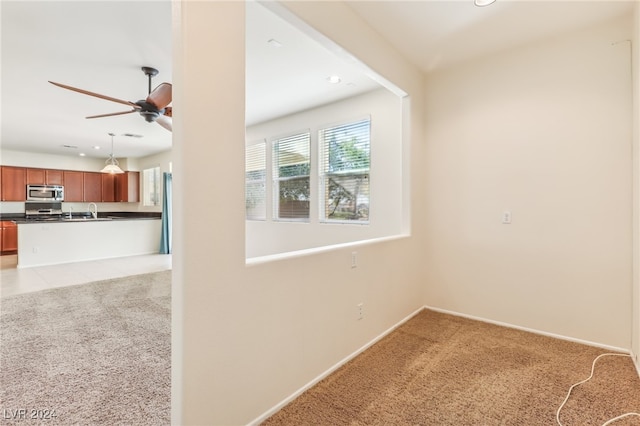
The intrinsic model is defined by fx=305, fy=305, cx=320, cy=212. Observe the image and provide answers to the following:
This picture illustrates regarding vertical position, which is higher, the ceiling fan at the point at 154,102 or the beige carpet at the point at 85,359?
the ceiling fan at the point at 154,102

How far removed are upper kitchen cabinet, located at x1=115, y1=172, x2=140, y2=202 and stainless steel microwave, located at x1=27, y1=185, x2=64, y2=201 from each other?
133cm

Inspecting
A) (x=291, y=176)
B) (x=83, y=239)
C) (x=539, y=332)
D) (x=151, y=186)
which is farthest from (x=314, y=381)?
(x=151, y=186)

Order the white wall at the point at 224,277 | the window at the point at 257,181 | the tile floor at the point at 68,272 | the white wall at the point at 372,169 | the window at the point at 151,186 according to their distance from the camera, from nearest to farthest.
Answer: the white wall at the point at 224,277 → the white wall at the point at 372,169 → the tile floor at the point at 68,272 → the window at the point at 257,181 → the window at the point at 151,186

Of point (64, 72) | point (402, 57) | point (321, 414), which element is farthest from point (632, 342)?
point (64, 72)

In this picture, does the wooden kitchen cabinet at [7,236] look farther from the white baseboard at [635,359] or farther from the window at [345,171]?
the white baseboard at [635,359]

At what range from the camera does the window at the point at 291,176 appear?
4801 millimetres

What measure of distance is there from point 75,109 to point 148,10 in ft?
10.6

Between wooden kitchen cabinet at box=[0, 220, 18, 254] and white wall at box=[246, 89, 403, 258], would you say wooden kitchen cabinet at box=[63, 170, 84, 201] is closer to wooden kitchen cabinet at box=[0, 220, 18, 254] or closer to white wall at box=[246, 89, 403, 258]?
wooden kitchen cabinet at box=[0, 220, 18, 254]

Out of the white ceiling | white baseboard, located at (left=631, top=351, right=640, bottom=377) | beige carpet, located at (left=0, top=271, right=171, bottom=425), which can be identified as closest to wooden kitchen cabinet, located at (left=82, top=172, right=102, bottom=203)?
the white ceiling

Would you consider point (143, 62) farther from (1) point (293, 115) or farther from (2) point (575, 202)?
(2) point (575, 202)

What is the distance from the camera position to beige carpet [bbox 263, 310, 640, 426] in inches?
69.8

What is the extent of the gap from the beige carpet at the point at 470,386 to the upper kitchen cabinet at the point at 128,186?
8.74 m

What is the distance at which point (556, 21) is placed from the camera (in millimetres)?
2555

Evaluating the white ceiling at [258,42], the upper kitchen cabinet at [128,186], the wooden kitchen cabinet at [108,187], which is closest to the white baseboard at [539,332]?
the white ceiling at [258,42]
